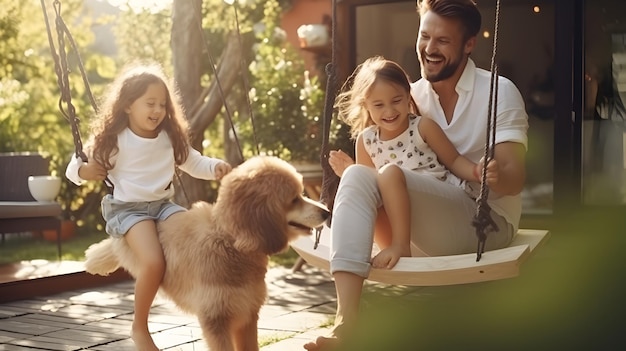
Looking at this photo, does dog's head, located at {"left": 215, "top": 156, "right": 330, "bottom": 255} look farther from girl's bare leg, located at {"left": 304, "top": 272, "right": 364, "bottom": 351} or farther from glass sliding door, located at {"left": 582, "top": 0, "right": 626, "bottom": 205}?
glass sliding door, located at {"left": 582, "top": 0, "right": 626, "bottom": 205}

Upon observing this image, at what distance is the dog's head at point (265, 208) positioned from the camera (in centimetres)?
272

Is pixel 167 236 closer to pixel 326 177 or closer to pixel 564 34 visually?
pixel 326 177

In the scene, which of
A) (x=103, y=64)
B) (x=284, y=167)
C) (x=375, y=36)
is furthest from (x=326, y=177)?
(x=103, y=64)

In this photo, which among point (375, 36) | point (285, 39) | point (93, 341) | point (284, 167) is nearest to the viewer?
point (284, 167)

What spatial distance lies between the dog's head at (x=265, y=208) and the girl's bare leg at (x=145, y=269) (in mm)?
283

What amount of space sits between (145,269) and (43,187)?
16.3 feet

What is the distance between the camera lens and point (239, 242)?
2752 millimetres

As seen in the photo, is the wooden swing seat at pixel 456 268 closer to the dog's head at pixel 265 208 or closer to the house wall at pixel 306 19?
the dog's head at pixel 265 208

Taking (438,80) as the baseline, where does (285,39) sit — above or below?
above

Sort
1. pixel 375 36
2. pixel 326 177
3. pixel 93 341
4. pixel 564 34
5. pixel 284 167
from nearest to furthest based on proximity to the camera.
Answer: pixel 284 167
pixel 326 177
pixel 93 341
pixel 564 34
pixel 375 36

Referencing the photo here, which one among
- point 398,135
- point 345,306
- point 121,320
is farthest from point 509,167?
point 121,320

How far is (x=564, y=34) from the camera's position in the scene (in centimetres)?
605

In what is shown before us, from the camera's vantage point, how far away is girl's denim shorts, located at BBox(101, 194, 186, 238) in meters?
3.04

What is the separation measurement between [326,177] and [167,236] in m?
0.59
